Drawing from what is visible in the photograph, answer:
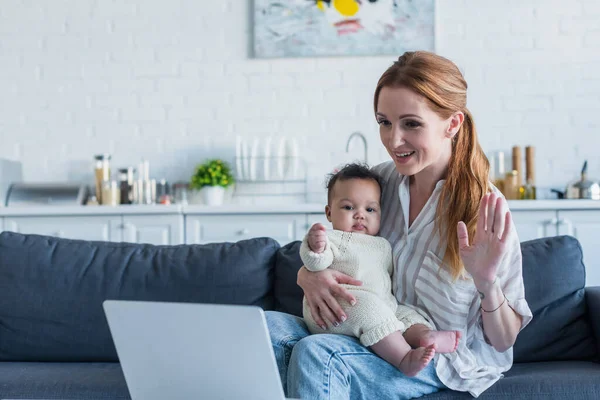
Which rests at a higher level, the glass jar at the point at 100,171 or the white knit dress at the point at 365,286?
the glass jar at the point at 100,171

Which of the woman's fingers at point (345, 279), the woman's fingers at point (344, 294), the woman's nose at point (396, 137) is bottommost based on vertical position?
the woman's fingers at point (344, 294)

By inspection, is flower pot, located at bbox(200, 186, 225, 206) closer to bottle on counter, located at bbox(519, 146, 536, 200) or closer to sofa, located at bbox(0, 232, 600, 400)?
bottle on counter, located at bbox(519, 146, 536, 200)

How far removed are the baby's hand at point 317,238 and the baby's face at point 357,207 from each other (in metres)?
0.15

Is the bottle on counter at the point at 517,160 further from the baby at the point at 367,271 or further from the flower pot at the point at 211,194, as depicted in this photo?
the baby at the point at 367,271

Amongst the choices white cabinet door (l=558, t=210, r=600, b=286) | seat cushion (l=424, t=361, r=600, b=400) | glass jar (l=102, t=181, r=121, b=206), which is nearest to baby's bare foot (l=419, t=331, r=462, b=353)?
seat cushion (l=424, t=361, r=600, b=400)

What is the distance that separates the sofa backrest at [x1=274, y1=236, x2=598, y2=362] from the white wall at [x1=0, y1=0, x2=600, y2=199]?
2370mm

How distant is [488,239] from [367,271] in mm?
371

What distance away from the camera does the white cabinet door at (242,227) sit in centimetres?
419

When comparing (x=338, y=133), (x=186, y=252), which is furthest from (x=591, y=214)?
(x=186, y=252)

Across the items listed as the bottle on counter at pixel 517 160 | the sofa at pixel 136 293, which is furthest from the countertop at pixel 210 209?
the sofa at pixel 136 293

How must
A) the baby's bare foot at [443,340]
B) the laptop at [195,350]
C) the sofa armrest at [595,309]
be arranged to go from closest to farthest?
the laptop at [195,350] < the baby's bare foot at [443,340] < the sofa armrest at [595,309]

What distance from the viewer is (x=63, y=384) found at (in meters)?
2.21

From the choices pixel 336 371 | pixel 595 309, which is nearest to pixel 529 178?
pixel 595 309

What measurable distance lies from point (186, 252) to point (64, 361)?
1.72ft
